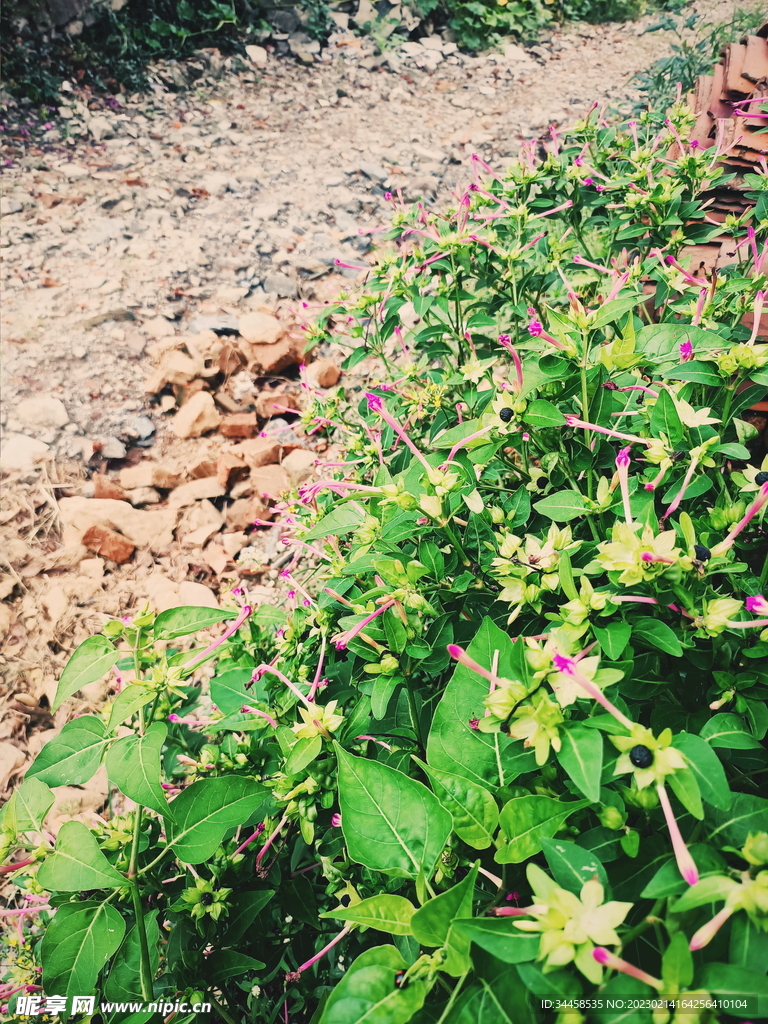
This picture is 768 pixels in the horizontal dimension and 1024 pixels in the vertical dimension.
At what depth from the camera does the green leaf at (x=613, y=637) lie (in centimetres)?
71

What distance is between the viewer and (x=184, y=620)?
109 centimetres

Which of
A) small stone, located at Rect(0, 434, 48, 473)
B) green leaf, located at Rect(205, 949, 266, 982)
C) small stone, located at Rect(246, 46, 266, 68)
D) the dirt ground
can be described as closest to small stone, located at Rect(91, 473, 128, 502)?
the dirt ground

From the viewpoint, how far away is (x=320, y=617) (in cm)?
117

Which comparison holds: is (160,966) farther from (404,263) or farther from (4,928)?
(404,263)

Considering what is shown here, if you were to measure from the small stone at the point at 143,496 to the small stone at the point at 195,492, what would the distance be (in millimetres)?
62

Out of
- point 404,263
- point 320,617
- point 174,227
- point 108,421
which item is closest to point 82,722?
point 320,617

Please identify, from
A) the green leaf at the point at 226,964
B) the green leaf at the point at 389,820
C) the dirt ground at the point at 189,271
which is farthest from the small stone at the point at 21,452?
the green leaf at the point at 389,820

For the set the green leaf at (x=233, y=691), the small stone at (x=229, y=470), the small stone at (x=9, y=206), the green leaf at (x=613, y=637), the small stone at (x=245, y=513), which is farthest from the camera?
the small stone at (x=9, y=206)

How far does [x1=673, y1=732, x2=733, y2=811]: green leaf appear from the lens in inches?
23.7

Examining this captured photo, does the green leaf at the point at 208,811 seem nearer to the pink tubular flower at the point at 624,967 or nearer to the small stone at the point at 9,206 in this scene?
the pink tubular flower at the point at 624,967

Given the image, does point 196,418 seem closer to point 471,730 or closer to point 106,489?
point 106,489

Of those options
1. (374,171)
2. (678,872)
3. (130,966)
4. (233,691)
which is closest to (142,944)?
(130,966)

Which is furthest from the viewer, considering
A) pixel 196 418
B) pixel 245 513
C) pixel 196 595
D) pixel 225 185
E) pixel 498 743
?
pixel 225 185

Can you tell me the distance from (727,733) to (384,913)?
49 centimetres
